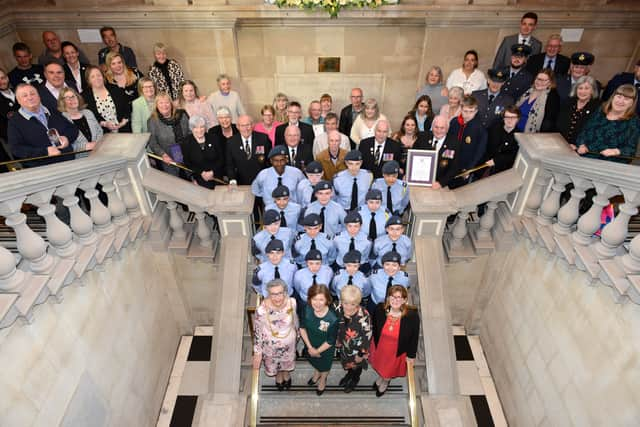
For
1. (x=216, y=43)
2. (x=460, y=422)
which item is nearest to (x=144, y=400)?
(x=460, y=422)

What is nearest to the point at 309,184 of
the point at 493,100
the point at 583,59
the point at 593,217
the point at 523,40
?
the point at 493,100

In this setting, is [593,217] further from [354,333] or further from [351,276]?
[354,333]

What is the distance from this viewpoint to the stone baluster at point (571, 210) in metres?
4.79

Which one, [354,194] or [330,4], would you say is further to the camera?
[330,4]

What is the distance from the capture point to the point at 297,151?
20.2ft

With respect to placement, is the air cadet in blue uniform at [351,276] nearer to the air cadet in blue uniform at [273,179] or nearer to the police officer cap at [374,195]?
the police officer cap at [374,195]

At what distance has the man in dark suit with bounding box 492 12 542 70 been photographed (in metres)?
7.36

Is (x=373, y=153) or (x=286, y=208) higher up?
(x=373, y=153)

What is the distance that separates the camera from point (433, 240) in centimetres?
599

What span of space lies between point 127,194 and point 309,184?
2.33 meters

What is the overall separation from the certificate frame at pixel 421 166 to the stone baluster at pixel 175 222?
3194mm

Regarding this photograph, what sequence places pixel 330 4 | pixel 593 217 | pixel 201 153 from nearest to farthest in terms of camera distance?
pixel 593 217
pixel 201 153
pixel 330 4

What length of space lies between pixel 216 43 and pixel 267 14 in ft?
3.85

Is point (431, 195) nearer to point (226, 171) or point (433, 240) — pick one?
point (433, 240)
